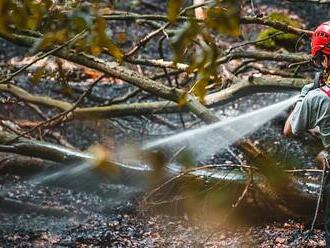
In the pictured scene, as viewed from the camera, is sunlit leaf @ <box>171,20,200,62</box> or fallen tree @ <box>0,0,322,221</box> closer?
sunlit leaf @ <box>171,20,200,62</box>

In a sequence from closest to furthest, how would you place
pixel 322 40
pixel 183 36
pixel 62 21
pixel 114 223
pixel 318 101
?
pixel 183 36 < pixel 62 21 < pixel 318 101 < pixel 322 40 < pixel 114 223

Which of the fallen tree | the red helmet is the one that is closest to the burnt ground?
the fallen tree

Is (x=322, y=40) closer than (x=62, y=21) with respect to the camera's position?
No

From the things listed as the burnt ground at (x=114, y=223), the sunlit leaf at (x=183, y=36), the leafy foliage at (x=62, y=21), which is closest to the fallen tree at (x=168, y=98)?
the burnt ground at (x=114, y=223)

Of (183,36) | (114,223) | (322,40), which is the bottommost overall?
(114,223)

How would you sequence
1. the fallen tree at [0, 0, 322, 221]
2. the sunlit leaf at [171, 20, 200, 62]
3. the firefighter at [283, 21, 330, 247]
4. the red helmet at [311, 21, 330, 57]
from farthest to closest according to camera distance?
the fallen tree at [0, 0, 322, 221] → the red helmet at [311, 21, 330, 57] → the firefighter at [283, 21, 330, 247] → the sunlit leaf at [171, 20, 200, 62]

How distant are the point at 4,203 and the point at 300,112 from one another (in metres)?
2.98

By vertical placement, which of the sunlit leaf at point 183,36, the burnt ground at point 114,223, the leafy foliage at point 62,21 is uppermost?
the leafy foliage at point 62,21

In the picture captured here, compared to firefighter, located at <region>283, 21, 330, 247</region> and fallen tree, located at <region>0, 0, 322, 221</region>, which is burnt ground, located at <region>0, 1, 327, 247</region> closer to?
fallen tree, located at <region>0, 0, 322, 221</region>

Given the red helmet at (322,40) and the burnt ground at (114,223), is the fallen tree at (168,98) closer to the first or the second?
the burnt ground at (114,223)

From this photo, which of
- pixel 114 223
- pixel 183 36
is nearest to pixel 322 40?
pixel 183 36

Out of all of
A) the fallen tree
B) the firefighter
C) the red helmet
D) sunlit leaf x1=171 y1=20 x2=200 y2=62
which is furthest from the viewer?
the fallen tree

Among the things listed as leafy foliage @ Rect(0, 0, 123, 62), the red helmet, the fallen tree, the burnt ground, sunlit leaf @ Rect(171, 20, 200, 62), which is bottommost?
the burnt ground

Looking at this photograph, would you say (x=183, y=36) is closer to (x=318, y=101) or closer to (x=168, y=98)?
(x=318, y=101)
